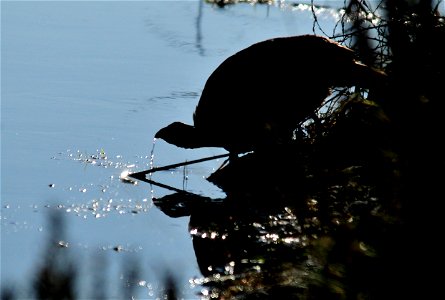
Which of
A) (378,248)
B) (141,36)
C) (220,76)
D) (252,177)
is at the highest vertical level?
(378,248)

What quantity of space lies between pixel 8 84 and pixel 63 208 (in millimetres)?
2943

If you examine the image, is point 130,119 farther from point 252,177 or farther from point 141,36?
point 141,36

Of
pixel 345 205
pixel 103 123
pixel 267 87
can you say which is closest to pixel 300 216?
pixel 345 205

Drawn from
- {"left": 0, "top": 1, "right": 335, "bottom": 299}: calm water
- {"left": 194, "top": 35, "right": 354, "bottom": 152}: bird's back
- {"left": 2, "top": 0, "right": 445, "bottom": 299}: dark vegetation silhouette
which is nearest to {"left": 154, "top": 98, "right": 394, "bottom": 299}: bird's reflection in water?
{"left": 2, "top": 0, "right": 445, "bottom": 299}: dark vegetation silhouette

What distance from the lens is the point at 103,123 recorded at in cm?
730

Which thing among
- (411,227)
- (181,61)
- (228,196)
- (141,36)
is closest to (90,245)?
(228,196)

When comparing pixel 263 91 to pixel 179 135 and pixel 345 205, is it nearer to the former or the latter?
pixel 179 135

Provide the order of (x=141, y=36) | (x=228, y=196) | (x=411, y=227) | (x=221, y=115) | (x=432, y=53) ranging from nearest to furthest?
(x=411, y=227), (x=432, y=53), (x=228, y=196), (x=221, y=115), (x=141, y=36)

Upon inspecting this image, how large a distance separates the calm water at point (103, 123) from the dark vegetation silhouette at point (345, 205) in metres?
0.20

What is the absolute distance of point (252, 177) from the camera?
6078mm

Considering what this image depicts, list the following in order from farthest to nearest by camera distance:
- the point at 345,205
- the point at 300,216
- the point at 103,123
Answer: the point at 103,123, the point at 345,205, the point at 300,216

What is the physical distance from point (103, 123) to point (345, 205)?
10.6ft

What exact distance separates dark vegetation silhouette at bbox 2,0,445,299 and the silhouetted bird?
105 millimetres

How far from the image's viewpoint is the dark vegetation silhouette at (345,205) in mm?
3104
